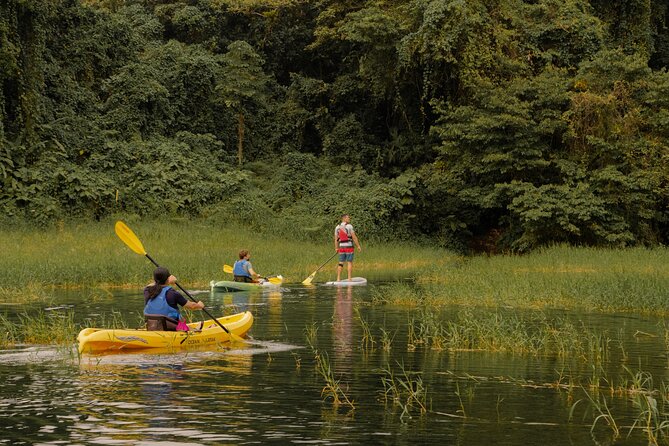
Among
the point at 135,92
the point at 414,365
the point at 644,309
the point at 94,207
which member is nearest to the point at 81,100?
the point at 135,92

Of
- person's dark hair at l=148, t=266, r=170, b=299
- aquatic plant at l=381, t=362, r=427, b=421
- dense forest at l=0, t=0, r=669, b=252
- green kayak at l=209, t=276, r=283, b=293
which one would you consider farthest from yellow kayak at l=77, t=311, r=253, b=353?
dense forest at l=0, t=0, r=669, b=252

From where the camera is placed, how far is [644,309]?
64.1 ft

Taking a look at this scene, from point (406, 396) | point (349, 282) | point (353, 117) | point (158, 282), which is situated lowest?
point (406, 396)

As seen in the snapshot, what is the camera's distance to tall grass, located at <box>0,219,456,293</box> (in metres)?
25.0

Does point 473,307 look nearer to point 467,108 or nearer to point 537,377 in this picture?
point 537,377

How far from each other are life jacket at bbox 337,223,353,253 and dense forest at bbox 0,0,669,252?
11.1 m

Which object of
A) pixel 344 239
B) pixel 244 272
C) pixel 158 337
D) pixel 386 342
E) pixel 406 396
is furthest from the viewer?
pixel 344 239

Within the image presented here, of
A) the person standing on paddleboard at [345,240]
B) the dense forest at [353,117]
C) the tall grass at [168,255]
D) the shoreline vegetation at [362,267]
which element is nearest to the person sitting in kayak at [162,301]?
the shoreline vegetation at [362,267]

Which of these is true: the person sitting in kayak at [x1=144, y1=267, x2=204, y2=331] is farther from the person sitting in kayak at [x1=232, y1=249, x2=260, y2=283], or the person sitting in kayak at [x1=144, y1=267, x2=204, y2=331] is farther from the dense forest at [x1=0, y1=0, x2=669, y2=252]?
the dense forest at [x1=0, y1=0, x2=669, y2=252]

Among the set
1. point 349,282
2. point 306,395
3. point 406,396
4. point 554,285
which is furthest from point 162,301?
point 349,282

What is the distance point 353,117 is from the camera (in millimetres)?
47281

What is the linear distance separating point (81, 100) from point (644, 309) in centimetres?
2904

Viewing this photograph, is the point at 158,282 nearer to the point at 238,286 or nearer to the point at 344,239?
the point at 238,286

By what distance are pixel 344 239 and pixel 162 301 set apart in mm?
13077
